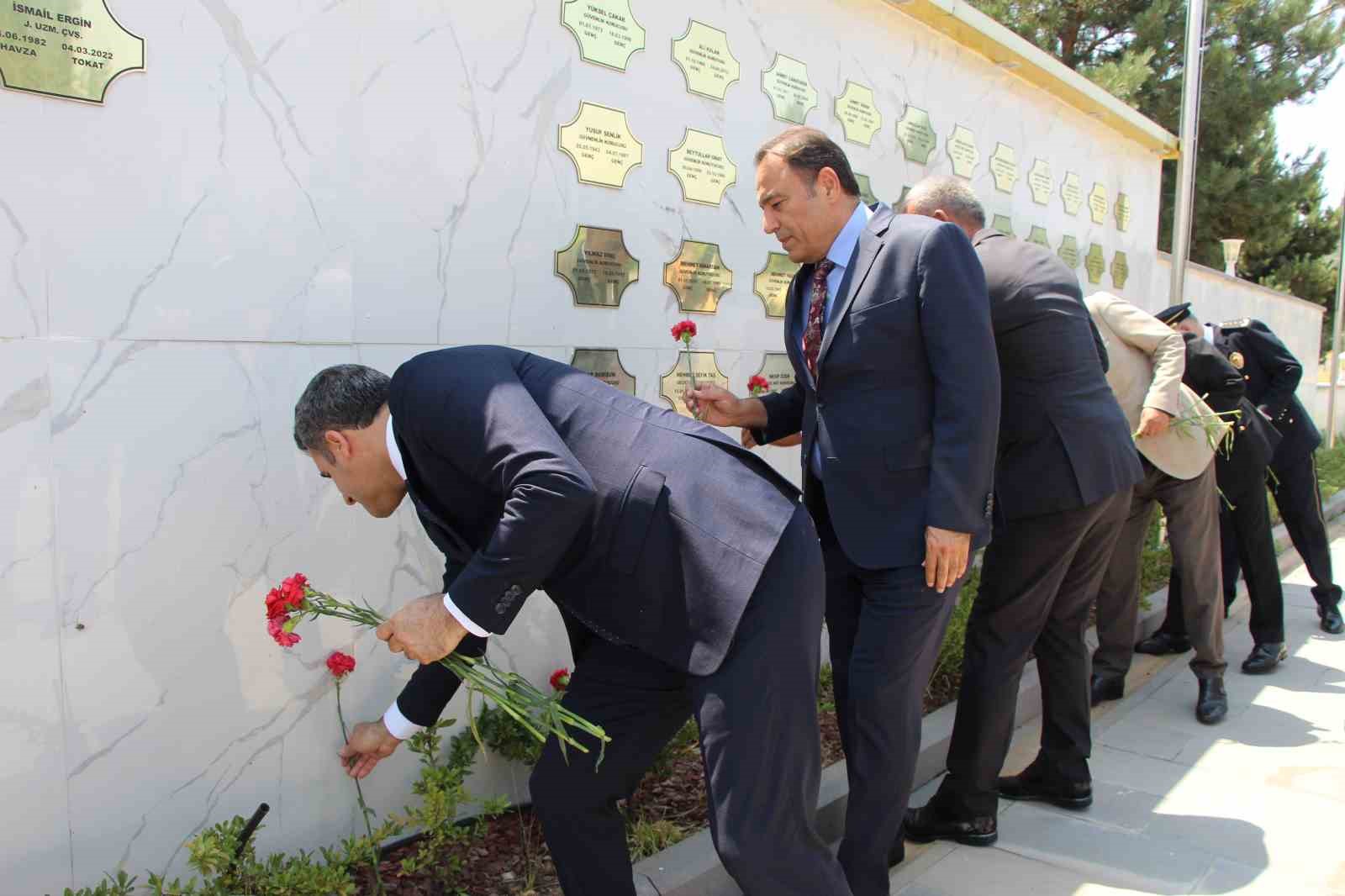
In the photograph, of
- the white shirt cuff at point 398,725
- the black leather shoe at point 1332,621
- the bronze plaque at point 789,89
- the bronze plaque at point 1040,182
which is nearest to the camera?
the white shirt cuff at point 398,725

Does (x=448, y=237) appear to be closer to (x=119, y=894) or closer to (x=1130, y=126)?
(x=119, y=894)

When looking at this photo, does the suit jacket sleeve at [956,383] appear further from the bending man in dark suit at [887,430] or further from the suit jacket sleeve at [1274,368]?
the suit jacket sleeve at [1274,368]

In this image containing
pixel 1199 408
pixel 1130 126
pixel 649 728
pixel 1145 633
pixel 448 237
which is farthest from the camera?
pixel 1130 126

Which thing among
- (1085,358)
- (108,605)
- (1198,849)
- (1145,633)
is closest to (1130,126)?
(1145,633)

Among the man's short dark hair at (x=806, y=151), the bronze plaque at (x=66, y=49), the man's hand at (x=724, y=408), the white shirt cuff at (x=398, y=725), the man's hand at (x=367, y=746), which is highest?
the bronze plaque at (x=66, y=49)

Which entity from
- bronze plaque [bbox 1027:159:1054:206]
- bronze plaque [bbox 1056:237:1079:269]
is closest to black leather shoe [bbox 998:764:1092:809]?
bronze plaque [bbox 1027:159:1054:206]

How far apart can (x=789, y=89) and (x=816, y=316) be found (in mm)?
2026

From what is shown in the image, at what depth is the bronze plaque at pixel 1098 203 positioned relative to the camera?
7.08m

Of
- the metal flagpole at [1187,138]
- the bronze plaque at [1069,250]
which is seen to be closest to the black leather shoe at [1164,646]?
the metal flagpole at [1187,138]

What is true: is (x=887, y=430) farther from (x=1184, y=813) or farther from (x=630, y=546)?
(x=1184, y=813)

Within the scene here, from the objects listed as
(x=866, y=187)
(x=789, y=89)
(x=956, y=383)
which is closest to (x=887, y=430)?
(x=956, y=383)

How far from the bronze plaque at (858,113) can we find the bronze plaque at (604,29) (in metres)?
1.42

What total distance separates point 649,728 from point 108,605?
1334 mm

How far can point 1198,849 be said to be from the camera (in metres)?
3.14
